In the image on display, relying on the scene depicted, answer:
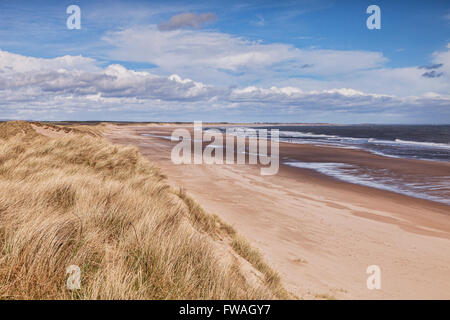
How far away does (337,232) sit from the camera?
8.16 metres

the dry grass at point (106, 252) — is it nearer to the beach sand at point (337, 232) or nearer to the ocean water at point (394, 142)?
the beach sand at point (337, 232)

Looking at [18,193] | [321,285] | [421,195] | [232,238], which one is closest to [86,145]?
[18,193]

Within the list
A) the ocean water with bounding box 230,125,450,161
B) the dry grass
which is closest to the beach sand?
the dry grass

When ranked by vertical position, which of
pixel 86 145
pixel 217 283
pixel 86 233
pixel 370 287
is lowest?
pixel 370 287

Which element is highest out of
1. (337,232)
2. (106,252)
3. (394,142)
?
(394,142)

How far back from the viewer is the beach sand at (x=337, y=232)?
215 inches

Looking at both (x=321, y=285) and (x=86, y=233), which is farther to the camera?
(x=321, y=285)

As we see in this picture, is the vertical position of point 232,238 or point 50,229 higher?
point 50,229

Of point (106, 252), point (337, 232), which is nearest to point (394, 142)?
point (337, 232)

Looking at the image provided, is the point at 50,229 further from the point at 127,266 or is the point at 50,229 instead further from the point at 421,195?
the point at 421,195

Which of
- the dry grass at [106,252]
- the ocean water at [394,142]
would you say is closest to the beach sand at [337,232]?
the dry grass at [106,252]

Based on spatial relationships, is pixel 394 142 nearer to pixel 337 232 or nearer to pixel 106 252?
pixel 337 232
